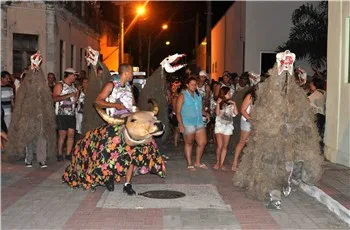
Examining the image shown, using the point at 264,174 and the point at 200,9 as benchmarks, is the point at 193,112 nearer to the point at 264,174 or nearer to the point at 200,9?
the point at 264,174

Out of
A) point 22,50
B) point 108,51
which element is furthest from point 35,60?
point 108,51

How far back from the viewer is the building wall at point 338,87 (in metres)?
10.4

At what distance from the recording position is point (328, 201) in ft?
24.4

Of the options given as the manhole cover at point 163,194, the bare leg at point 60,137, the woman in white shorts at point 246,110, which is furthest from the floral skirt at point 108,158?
the bare leg at point 60,137

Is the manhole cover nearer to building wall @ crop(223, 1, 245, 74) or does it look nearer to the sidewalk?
the sidewalk

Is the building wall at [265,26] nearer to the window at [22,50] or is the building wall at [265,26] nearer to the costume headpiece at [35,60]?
the window at [22,50]

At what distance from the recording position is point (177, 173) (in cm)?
1007

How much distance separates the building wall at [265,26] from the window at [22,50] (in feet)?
26.3

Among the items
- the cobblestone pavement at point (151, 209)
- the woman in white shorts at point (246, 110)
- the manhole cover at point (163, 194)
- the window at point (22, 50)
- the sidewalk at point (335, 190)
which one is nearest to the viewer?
the cobblestone pavement at point (151, 209)

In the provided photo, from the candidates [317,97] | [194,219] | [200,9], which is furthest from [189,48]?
Result: [194,219]

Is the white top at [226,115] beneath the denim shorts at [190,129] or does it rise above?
above

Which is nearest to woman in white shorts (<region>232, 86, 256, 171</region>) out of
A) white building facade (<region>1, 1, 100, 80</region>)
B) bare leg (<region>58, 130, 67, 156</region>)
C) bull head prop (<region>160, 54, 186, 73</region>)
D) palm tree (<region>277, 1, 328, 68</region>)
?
bull head prop (<region>160, 54, 186, 73</region>)

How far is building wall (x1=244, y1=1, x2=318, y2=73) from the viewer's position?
20375 millimetres

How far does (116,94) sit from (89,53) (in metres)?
2.16
